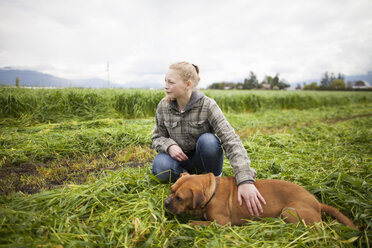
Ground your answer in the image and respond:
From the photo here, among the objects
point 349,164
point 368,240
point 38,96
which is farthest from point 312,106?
point 38,96

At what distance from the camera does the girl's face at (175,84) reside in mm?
2426

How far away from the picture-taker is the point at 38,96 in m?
6.28

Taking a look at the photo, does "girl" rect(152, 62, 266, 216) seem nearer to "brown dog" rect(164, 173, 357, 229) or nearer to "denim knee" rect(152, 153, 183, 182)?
"denim knee" rect(152, 153, 183, 182)

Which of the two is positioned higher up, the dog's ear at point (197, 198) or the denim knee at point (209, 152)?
the denim knee at point (209, 152)

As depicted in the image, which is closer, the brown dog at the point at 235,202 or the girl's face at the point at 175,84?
the brown dog at the point at 235,202

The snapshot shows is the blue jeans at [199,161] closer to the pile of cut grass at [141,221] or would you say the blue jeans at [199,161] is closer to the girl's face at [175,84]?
the pile of cut grass at [141,221]

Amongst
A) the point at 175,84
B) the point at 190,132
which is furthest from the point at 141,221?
the point at 175,84

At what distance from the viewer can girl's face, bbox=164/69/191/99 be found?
2426mm

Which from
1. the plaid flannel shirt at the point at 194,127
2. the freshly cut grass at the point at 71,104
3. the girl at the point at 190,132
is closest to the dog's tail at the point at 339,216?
the girl at the point at 190,132

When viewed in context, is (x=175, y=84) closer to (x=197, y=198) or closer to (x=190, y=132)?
(x=190, y=132)

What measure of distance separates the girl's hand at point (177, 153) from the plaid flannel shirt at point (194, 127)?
10 cm

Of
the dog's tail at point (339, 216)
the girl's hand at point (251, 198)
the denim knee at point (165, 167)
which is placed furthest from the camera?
the denim knee at point (165, 167)

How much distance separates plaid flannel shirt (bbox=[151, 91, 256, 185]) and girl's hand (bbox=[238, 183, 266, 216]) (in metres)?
0.25

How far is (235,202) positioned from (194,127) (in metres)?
1.10
